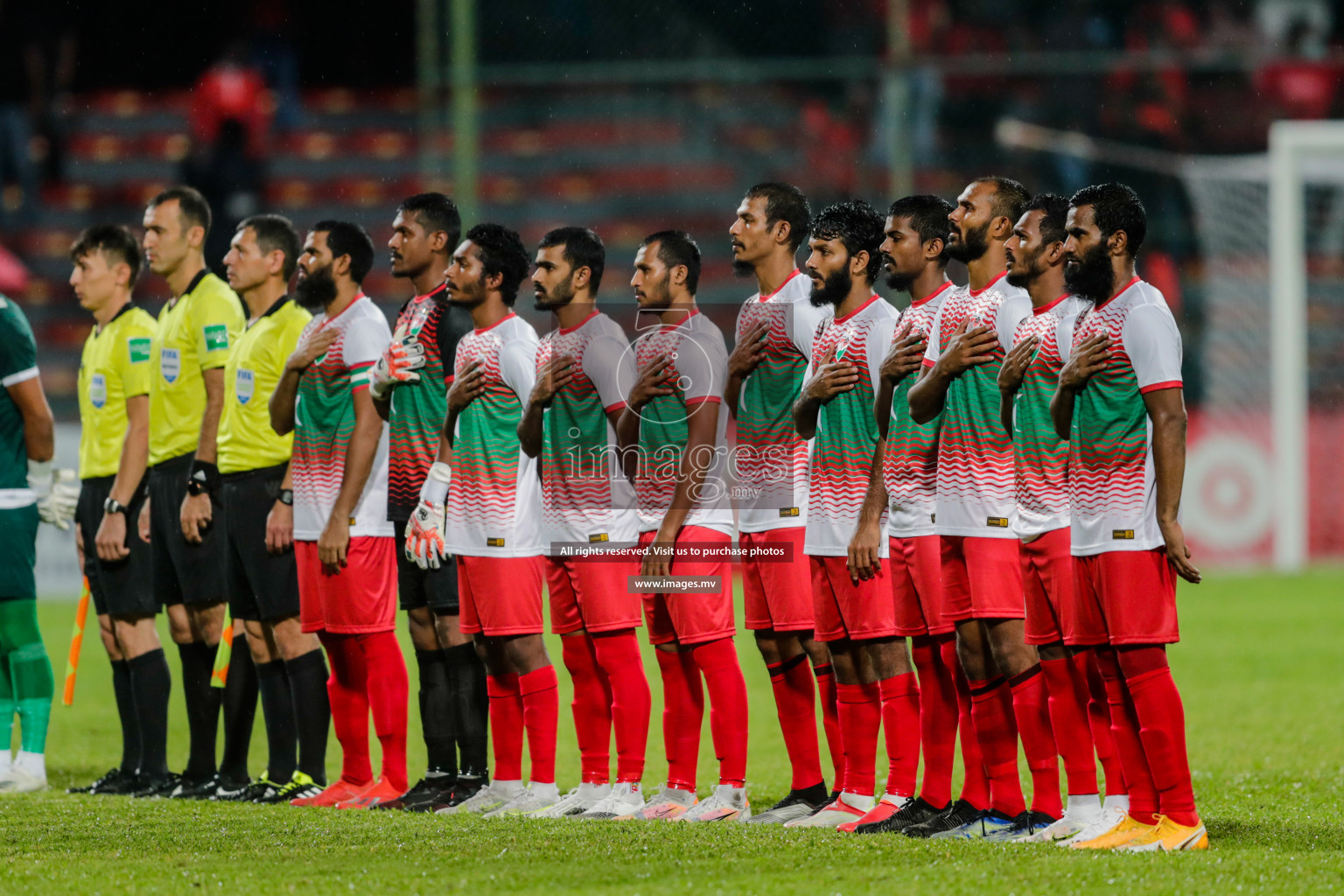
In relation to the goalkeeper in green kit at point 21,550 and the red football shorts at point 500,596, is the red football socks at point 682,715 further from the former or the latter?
the goalkeeper in green kit at point 21,550

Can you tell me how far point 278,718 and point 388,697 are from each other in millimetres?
640

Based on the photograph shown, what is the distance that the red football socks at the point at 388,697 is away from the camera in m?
6.86

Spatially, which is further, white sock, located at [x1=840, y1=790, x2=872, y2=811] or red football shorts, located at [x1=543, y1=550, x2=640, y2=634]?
red football shorts, located at [x1=543, y1=550, x2=640, y2=634]

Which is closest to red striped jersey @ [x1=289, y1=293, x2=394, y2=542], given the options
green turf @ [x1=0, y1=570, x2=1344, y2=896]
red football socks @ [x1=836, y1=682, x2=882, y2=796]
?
green turf @ [x1=0, y1=570, x2=1344, y2=896]

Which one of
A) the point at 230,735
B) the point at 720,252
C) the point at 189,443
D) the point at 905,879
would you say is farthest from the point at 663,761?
the point at 720,252

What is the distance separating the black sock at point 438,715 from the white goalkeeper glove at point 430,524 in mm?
525

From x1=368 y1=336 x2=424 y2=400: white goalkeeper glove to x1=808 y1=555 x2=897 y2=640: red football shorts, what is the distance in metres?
1.76

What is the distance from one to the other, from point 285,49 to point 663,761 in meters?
15.1

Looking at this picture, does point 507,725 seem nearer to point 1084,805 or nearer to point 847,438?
point 847,438

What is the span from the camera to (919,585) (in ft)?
19.1

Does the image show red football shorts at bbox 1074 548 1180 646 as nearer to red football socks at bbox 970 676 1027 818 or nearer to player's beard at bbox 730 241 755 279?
red football socks at bbox 970 676 1027 818

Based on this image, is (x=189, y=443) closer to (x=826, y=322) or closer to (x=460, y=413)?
(x=460, y=413)

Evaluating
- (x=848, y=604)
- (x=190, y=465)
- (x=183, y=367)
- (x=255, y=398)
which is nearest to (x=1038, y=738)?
(x=848, y=604)

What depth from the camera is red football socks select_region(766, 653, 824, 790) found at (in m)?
6.24
